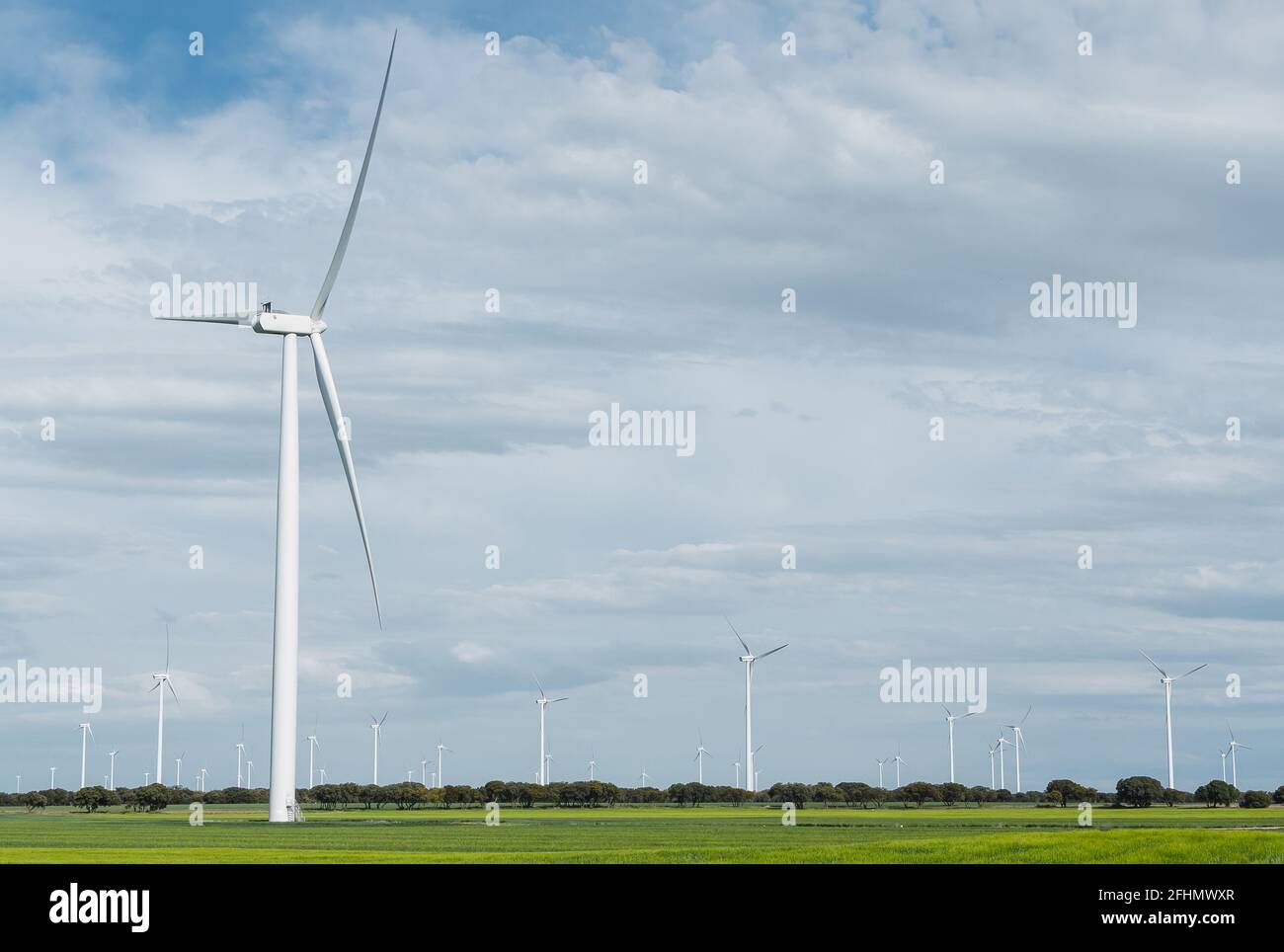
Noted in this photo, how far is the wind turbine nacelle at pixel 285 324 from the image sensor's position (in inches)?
4117

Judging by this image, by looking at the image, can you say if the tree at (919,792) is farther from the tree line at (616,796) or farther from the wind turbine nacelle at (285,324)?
the wind turbine nacelle at (285,324)

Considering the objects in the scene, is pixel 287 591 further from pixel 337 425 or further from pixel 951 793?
pixel 951 793

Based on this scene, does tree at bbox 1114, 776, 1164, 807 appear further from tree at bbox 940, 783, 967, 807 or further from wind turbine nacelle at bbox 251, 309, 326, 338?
wind turbine nacelle at bbox 251, 309, 326, 338

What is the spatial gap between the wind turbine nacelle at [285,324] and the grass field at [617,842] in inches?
1348

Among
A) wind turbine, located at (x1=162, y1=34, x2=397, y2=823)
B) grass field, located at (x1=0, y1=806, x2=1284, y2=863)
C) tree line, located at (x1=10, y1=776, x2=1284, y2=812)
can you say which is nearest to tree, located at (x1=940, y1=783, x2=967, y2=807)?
tree line, located at (x1=10, y1=776, x2=1284, y2=812)

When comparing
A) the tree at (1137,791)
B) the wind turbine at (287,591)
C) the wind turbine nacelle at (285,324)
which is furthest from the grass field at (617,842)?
the tree at (1137,791)

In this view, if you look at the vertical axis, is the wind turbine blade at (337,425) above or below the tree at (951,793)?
above

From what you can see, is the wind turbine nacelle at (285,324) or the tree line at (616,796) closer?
the wind turbine nacelle at (285,324)

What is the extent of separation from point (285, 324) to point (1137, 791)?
110m

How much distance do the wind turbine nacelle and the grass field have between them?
34.2 m

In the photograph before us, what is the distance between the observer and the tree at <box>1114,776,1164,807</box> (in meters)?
164
